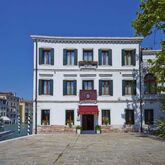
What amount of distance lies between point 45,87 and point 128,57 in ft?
31.0

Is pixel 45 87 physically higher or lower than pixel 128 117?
higher

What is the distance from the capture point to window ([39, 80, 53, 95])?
105 ft

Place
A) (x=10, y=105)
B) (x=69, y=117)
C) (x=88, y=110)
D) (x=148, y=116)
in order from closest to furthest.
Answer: (x=88, y=110)
(x=69, y=117)
(x=148, y=116)
(x=10, y=105)

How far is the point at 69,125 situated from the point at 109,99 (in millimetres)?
5011

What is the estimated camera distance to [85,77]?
106 ft

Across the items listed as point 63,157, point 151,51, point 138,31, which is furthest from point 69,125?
point 63,157

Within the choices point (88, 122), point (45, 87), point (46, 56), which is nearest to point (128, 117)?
point (88, 122)

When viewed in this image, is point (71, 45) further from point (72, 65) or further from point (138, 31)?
Result: point (138, 31)

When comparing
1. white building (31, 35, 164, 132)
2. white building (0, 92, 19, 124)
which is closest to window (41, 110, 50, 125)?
white building (31, 35, 164, 132)

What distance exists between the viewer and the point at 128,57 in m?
32.9

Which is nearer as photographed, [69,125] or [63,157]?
[63,157]

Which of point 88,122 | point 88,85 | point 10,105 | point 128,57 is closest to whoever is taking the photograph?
point 88,85

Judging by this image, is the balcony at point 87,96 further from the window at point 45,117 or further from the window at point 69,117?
the window at point 45,117

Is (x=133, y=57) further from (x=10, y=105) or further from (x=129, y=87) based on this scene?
(x=10, y=105)
